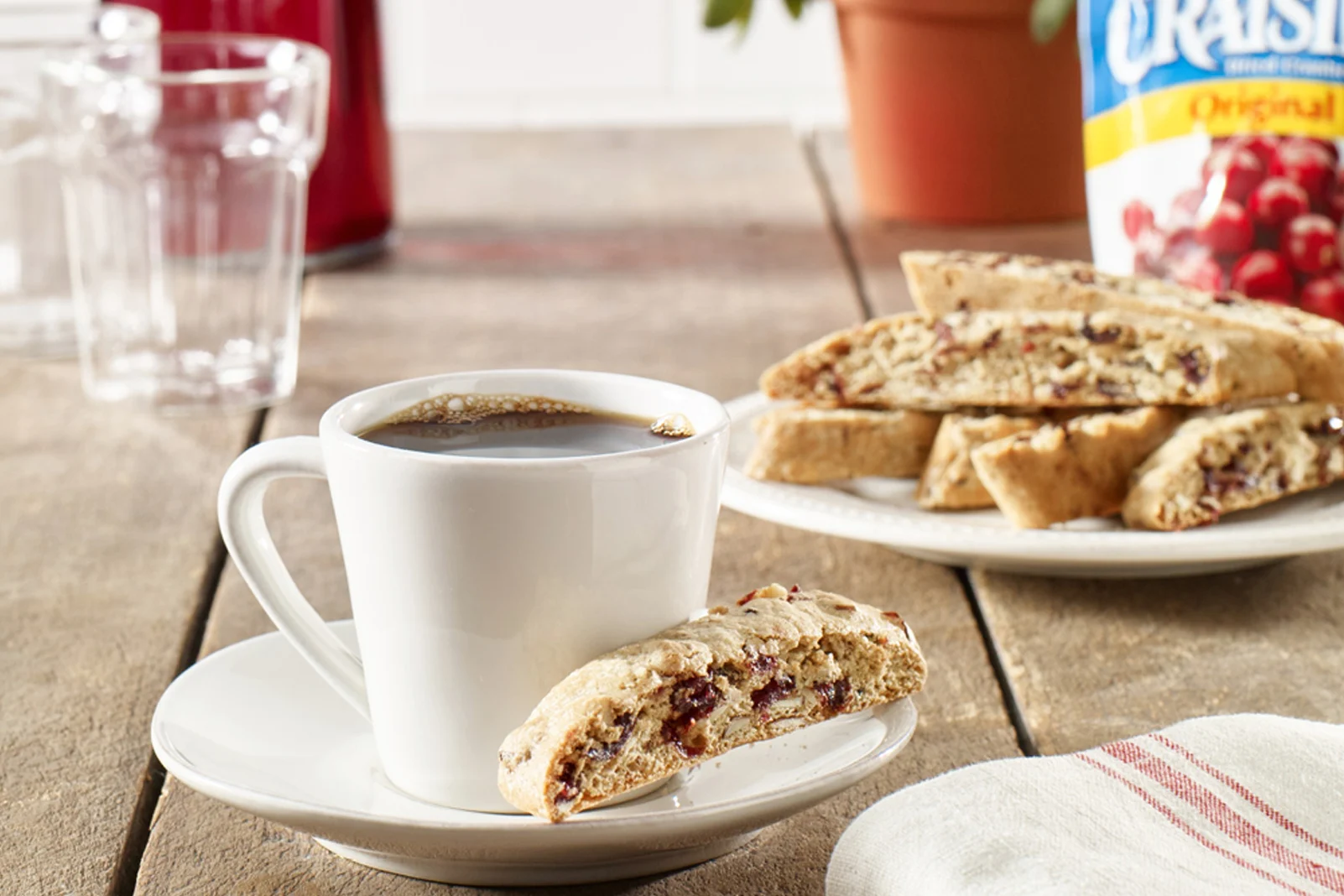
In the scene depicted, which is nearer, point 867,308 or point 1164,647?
point 1164,647

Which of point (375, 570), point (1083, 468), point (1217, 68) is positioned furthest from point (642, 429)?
point (1217, 68)

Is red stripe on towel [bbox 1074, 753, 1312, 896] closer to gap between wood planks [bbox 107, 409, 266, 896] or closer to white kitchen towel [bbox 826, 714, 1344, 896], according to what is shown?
white kitchen towel [bbox 826, 714, 1344, 896]

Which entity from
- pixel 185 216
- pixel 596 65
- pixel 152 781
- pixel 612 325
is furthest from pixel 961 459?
pixel 596 65

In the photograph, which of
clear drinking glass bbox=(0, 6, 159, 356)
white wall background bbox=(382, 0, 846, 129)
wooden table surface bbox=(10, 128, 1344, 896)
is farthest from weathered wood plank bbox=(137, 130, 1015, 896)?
white wall background bbox=(382, 0, 846, 129)

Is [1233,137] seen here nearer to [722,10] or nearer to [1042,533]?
[1042,533]

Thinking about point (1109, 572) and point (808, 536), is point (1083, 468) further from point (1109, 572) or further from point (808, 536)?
point (808, 536)

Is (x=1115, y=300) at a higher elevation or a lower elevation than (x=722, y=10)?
lower

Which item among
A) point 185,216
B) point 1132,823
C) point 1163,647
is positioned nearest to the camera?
point 1132,823
